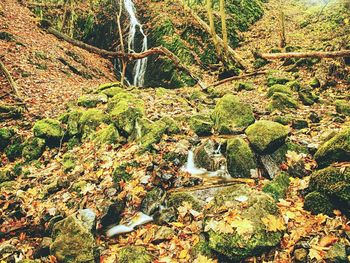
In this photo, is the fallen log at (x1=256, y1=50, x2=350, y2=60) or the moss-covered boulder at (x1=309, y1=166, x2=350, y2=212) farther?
the fallen log at (x1=256, y1=50, x2=350, y2=60)

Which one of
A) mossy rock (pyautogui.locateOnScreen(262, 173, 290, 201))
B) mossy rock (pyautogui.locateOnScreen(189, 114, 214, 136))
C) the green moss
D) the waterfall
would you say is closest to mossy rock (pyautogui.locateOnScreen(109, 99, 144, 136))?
mossy rock (pyautogui.locateOnScreen(189, 114, 214, 136))

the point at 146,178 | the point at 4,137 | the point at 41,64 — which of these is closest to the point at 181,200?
the point at 146,178

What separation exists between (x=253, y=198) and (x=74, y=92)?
8.97 metres

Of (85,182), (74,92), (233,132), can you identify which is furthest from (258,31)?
(85,182)

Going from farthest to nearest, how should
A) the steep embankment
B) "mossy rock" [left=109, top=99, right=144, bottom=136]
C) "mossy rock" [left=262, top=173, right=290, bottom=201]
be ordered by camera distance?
the steep embankment → "mossy rock" [left=109, top=99, right=144, bottom=136] → "mossy rock" [left=262, top=173, right=290, bottom=201]

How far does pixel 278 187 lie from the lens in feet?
13.9

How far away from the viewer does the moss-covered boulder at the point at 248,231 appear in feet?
10.5

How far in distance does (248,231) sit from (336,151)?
189 cm

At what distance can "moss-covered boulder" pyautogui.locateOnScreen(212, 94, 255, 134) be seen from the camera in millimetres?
6273

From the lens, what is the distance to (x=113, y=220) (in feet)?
14.9

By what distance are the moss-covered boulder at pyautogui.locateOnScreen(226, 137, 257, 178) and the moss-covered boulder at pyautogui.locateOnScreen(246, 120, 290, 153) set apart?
18 cm

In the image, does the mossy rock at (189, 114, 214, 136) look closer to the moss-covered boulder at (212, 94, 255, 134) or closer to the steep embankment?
the moss-covered boulder at (212, 94, 255, 134)

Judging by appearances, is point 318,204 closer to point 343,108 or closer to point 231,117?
point 231,117

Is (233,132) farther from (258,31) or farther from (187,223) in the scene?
(258,31)
